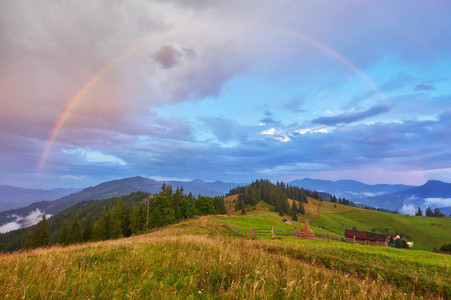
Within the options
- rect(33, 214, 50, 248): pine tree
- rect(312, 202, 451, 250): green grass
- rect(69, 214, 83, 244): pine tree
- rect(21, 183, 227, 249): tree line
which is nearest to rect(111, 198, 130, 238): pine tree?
rect(21, 183, 227, 249): tree line

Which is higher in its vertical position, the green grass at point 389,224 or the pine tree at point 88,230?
the pine tree at point 88,230

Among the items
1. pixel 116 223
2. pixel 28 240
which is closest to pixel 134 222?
pixel 116 223

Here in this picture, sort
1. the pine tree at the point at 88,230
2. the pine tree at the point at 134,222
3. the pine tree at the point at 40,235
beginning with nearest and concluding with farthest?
1. the pine tree at the point at 40,235
2. the pine tree at the point at 88,230
3. the pine tree at the point at 134,222

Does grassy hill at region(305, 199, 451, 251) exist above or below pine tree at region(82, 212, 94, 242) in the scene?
below

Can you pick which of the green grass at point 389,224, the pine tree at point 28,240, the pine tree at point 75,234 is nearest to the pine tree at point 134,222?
the pine tree at point 75,234

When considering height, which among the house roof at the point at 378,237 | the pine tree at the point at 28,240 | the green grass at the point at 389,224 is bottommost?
the green grass at the point at 389,224

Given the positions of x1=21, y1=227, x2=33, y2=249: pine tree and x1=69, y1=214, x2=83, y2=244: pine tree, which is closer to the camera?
x1=69, y1=214, x2=83, y2=244: pine tree

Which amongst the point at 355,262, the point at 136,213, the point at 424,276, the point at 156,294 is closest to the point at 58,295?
the point at 156,294

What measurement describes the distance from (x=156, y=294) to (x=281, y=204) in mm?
157355

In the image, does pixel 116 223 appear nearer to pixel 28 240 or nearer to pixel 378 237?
pixel 28 240

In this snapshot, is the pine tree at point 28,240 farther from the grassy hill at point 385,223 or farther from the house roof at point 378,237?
the grassy hill at point 385,223

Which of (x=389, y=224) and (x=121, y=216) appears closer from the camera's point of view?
(x=121, y=216)

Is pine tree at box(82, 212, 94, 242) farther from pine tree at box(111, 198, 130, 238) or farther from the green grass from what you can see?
the green grass

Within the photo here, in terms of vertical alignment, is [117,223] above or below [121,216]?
below
